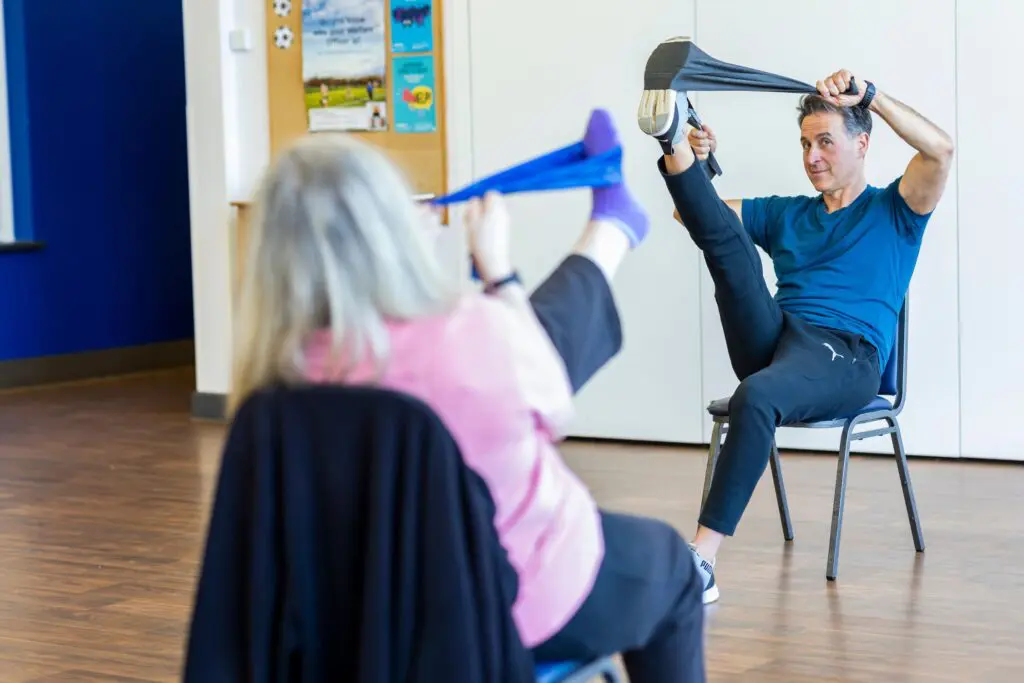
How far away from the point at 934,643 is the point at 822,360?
2.37 ft

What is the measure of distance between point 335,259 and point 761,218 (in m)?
2.35

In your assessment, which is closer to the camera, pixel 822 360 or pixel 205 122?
pixel 822 360

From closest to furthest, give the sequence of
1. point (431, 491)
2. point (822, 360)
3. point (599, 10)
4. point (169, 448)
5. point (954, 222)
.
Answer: point (431, 491), point (822, 360), point (954, 222), point (599, 10), point (169, 448)

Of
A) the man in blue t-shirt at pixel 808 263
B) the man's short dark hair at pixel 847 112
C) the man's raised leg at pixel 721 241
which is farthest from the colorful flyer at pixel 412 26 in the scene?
the man's raised leg at pixel 721 241

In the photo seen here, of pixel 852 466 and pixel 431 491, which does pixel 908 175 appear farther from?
pixel 431 491

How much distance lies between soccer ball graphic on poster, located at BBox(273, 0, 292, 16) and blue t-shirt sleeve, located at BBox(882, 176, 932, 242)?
10.7 feet

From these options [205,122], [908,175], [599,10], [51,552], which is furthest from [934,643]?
[205,122]

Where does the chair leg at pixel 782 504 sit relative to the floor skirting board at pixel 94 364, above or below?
above

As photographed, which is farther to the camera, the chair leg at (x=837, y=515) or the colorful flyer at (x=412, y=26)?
the colorful flyer at (x=412, y=26)

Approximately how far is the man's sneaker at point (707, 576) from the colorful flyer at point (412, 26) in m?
3.09

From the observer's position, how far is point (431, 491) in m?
1.44

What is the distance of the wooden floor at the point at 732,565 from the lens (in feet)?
9.20

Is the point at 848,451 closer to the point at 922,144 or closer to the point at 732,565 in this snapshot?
the point at 732,565

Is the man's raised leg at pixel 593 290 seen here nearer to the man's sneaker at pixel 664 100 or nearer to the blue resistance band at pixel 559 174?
the blue resistance band at pixel 559 174
